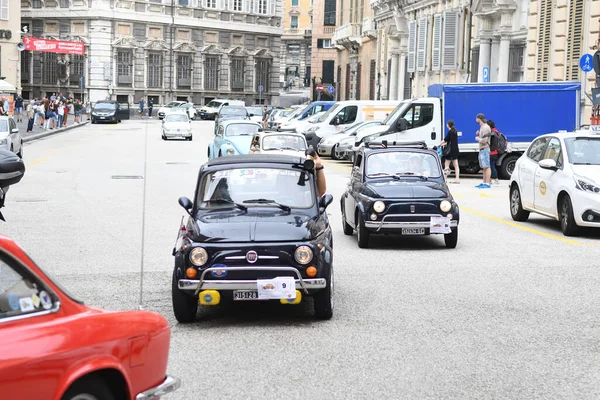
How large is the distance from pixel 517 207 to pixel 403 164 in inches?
141

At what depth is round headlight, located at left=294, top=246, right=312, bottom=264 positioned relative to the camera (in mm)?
9602

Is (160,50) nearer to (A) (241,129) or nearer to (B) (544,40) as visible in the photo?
(B) (544,40)

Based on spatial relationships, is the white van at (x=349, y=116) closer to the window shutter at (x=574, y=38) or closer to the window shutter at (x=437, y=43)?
the window shutter at (x=437, y=43)

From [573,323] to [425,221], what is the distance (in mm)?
5439

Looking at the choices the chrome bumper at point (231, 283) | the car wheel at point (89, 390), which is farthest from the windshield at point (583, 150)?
the car wheel at point (89, 390)

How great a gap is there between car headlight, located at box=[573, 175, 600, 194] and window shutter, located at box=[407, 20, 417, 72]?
4068 centimetres

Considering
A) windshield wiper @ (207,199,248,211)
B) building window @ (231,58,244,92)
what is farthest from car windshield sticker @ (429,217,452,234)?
building window @ (231,58,244,92)

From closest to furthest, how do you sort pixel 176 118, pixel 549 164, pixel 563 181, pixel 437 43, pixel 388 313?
pixel 388 313 < pixel 563 181 < pixel 549 164 < pixel 437 43 < pixel 176 118

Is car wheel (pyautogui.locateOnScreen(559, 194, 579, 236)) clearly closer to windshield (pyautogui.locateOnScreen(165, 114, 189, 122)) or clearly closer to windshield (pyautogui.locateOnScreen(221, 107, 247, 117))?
windshield (pyautogui.locateOnScreen(165, 114, 189, 122))

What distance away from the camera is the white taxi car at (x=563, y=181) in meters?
16.2

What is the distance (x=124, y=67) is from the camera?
9681cm

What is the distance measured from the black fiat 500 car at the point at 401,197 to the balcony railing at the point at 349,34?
192 ft

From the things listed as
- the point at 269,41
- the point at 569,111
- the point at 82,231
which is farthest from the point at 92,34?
the point at 82,231

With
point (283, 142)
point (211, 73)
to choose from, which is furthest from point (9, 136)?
point (211, 73)
